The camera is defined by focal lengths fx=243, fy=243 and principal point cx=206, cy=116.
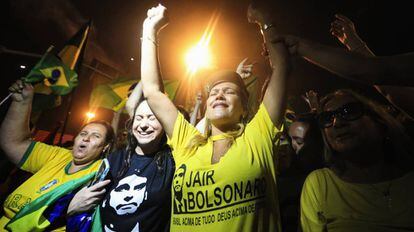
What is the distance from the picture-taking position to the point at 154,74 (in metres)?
2.65

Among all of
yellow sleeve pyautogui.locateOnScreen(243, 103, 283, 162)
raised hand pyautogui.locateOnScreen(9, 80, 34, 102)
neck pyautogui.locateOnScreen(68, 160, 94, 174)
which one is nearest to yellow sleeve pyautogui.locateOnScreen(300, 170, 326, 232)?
yellow sleeve pyautogui.locateOnScreen(243, 103, 283, 162)

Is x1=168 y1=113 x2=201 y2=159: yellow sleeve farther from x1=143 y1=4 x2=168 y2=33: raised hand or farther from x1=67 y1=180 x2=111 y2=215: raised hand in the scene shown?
x1=143 y1=4 x2=168 y2=33: raised hand

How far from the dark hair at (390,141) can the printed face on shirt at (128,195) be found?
198cm

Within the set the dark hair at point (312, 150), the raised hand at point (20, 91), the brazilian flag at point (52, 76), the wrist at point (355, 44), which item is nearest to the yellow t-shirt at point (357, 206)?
the dark hair at point (312, 150)

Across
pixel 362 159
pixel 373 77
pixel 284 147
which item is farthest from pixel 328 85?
pixel 373 77

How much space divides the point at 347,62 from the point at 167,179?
1.99 metres

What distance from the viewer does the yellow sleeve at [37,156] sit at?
3.71 metres

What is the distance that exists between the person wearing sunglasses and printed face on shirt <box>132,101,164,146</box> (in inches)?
70.5

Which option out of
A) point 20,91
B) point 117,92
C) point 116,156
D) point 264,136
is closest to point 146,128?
point 116,156

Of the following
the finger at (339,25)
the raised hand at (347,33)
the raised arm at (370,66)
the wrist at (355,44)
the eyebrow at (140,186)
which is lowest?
the eyebrow at (140,186)

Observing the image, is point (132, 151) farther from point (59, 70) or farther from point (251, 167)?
point (59, 70)

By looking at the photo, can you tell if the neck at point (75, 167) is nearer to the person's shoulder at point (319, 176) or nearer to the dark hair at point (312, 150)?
the person's shoulder at point (319, 176)

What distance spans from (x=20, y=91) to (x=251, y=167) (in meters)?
4.64

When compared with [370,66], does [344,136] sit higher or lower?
lower
